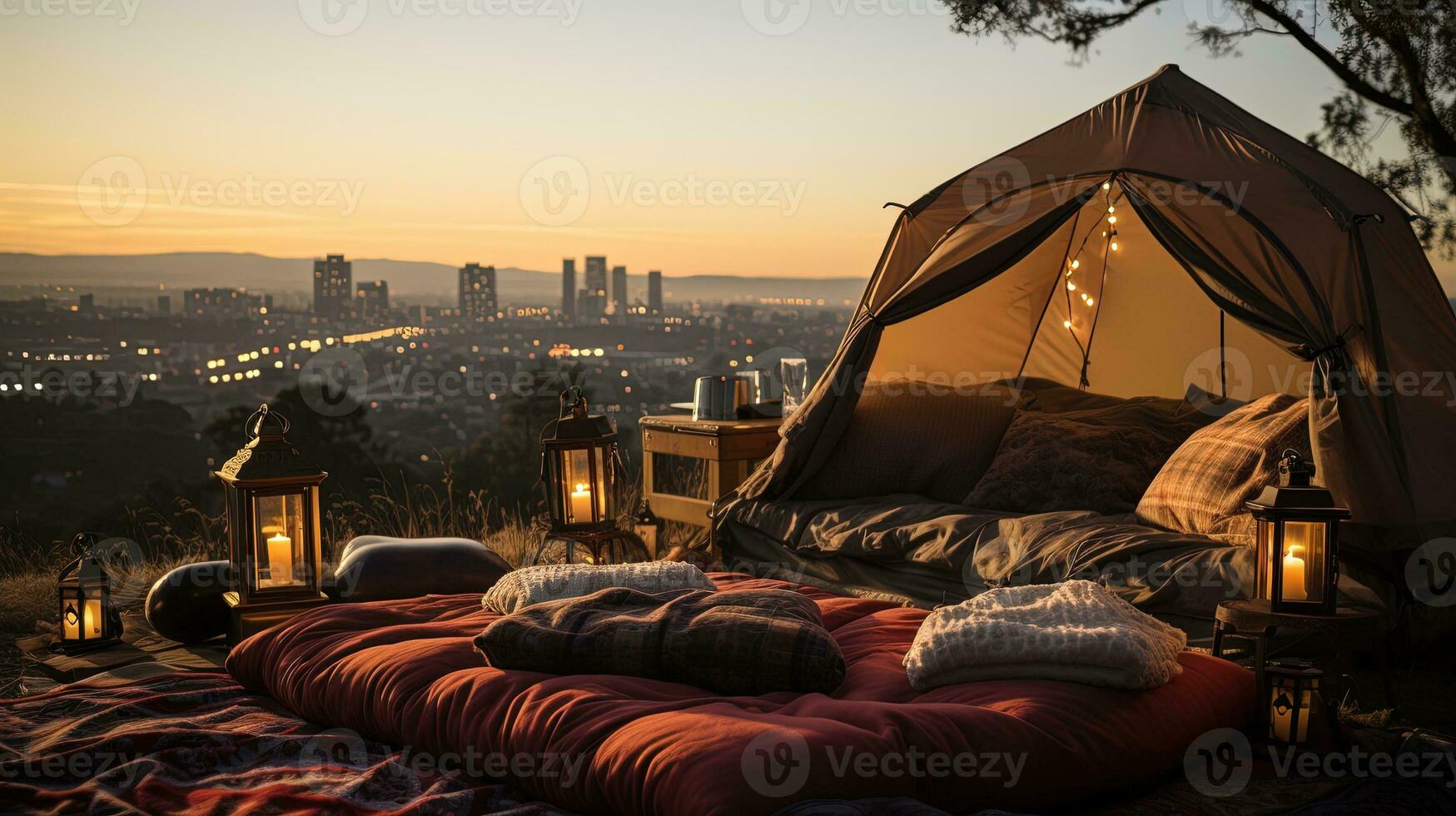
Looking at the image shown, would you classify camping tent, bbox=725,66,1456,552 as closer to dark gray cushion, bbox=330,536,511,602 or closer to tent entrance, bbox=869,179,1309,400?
tent entrance, bbox=869,179,1309,400

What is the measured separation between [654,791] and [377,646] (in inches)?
36.7

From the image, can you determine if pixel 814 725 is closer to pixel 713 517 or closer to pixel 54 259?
pixel 713 517

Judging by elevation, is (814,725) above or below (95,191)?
below

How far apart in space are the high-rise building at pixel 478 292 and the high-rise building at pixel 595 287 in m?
0.54

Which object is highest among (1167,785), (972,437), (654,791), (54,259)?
(54,259)

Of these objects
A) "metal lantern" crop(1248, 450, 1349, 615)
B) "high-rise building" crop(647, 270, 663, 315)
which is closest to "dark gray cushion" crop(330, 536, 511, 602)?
"metal lantern" crop(1248, 450, 1349, 615)

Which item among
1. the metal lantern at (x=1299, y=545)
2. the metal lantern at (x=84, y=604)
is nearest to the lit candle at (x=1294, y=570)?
the metal lantern at (x=1299, y=545)

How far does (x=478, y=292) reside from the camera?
22.7 ft

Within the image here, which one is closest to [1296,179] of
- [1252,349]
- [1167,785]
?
[1252,349]

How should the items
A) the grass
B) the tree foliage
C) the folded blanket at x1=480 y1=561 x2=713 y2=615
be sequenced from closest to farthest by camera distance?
the folded blanket at x1=480 y1=561 x2=713 y2=615 → the grass → the tree foliage

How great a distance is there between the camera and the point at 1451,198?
4855mm

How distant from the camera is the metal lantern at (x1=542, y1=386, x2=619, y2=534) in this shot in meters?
3.55

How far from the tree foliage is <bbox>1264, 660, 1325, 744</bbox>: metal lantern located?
3.43 m

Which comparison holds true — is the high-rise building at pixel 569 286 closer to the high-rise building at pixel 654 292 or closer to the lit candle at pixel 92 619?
the high-rise building at pixel 654 292
